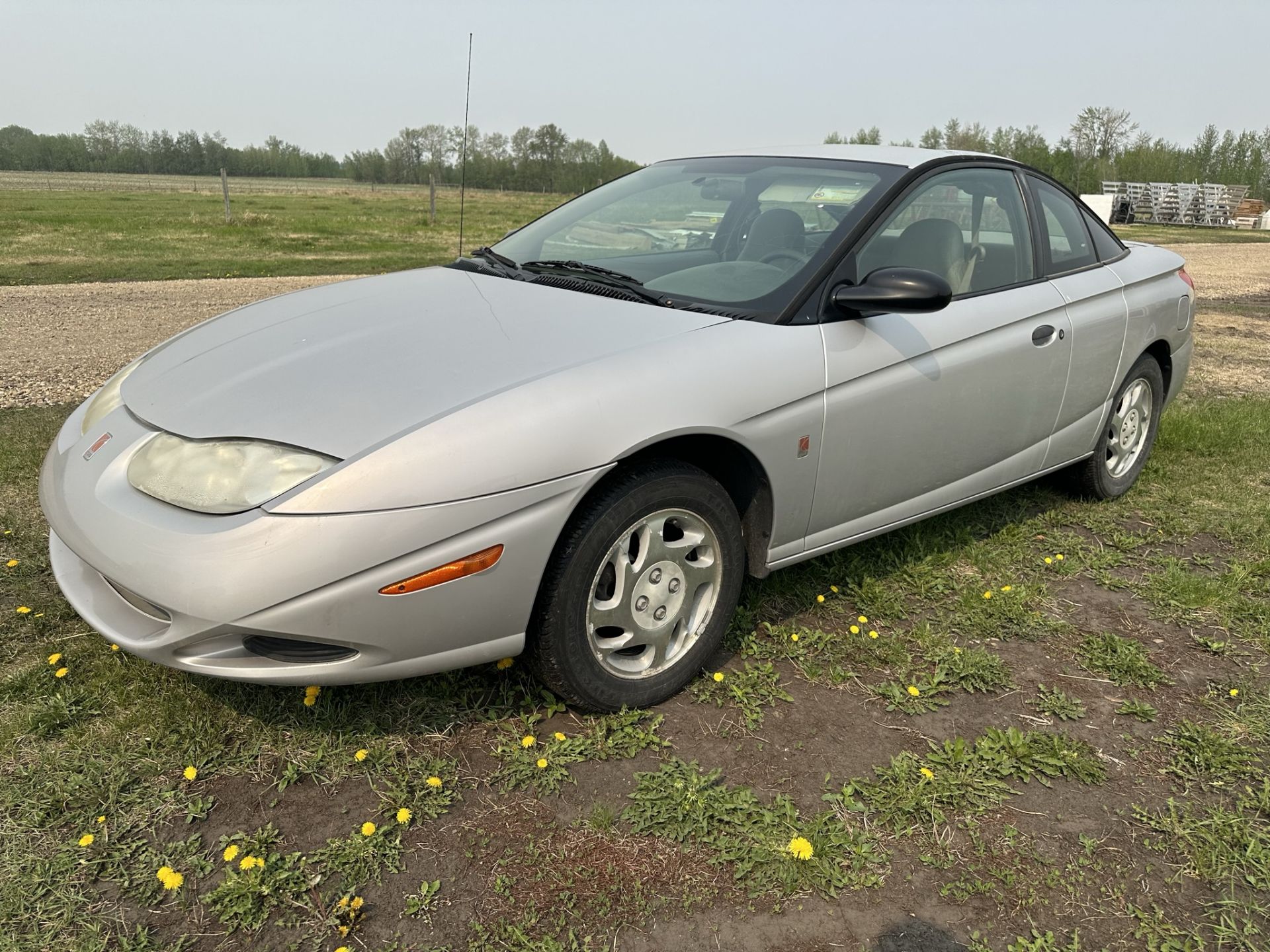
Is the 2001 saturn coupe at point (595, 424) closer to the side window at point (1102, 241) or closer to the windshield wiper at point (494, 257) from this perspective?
the windshield wiper at point (494, 257)

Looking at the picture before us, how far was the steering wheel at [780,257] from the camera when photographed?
3.08 meters

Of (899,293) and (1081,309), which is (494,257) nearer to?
(899,293)

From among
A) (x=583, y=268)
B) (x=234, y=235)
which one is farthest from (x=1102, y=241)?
(x=234, y=235)

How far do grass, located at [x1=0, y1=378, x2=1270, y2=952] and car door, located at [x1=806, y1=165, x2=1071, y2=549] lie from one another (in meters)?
0.50

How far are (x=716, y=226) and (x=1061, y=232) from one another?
1.54 metres

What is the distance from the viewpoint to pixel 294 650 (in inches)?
88.7

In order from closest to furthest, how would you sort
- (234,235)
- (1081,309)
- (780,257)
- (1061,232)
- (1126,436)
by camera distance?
(780,257) < (1081,309) < (1061,232) < (1126,436) < (234,235)

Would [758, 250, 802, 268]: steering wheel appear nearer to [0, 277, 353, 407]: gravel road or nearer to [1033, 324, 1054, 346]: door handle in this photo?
[1033, 324, 1054, 346]: door handle

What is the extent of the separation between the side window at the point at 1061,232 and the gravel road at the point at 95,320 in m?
5.12

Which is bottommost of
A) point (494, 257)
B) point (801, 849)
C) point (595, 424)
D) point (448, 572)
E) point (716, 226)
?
point (801, 849)

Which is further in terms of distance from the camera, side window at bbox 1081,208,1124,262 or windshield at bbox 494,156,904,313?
side window at bbox 1081,208,1124,262

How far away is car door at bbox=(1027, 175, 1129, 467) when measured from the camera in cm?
384

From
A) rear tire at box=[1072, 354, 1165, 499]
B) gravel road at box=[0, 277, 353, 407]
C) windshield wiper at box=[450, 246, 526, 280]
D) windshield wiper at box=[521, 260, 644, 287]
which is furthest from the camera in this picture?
gravel road at box=[0, 277, 353, 407]

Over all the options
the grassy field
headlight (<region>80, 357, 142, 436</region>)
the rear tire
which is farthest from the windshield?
the grassy field
